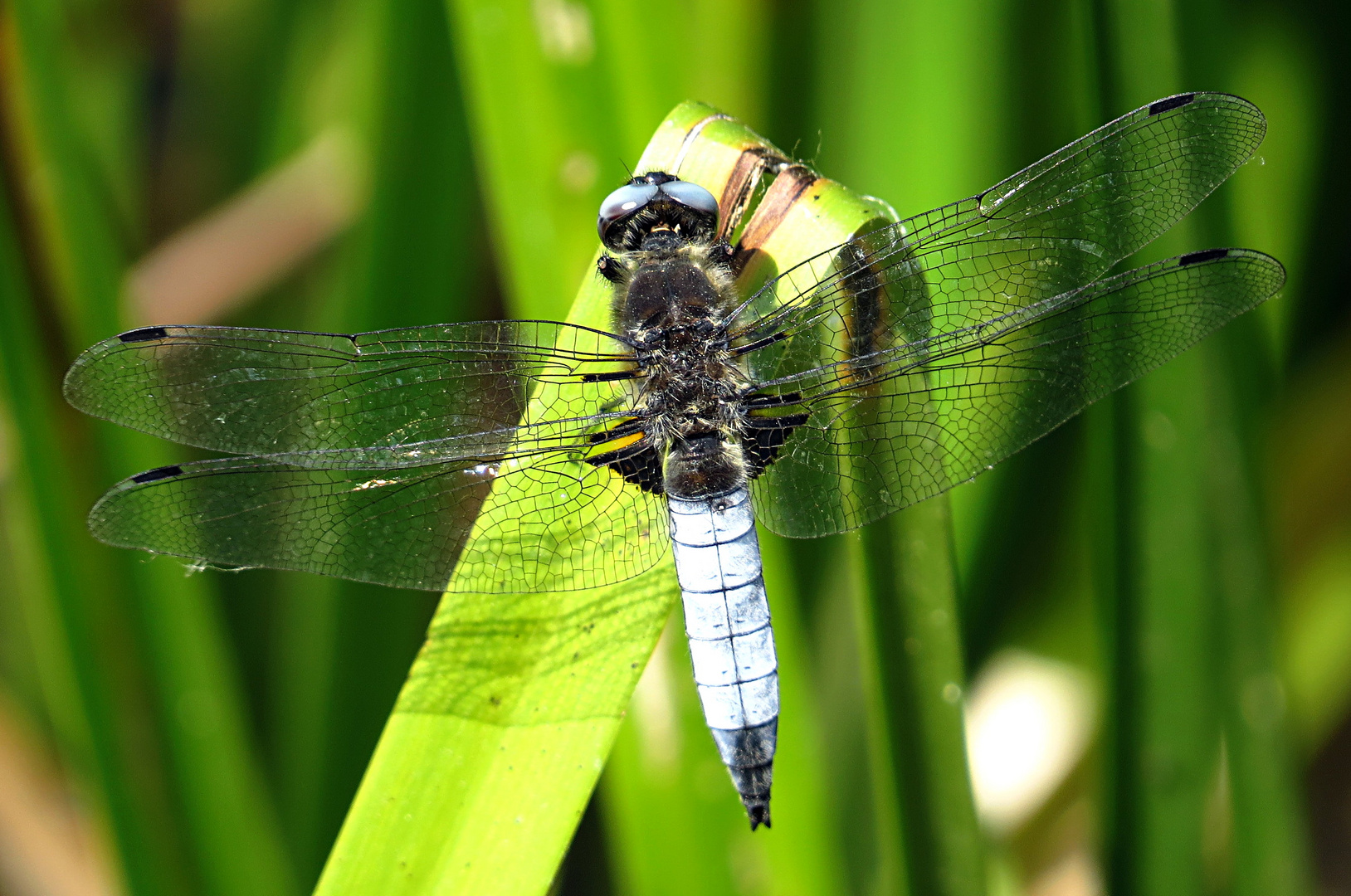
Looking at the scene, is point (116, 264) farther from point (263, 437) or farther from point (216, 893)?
point (216, 893)

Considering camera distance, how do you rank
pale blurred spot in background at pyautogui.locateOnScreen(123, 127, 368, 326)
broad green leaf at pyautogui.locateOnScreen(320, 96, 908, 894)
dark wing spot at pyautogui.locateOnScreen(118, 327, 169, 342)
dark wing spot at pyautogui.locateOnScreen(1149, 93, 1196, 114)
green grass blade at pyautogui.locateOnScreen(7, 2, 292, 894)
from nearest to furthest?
1. broad green leaf at pyautogui.locateOnScreen(320, 96, 908, 894)
2. dark wing spot at pyautogui.locateOnScreen(1149, 93, 1196, 114)
3. dark wing spot at pyautogui.locateOnScreen(118, 327, 169, 342)
4. green grass blade at pyautogui.locateOnScreen(7, 2, 292, 894)
5. pale blurred spot in background at pyautogui.locateOnScreen(123, 127, 368, 326)

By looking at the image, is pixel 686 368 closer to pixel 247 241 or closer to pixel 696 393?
pixel 696 393

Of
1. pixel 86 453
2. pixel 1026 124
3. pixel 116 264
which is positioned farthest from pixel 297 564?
pixel 1026 124

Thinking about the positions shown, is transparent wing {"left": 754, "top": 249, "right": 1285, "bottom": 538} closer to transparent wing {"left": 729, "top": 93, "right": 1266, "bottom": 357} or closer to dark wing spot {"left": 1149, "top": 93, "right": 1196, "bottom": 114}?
transparent wing {"left": 729, "top": 93, "right": 1266, "bottom": 357}

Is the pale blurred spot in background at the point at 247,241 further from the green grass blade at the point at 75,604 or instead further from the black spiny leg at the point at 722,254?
the black spiny leg at the point at 722,254

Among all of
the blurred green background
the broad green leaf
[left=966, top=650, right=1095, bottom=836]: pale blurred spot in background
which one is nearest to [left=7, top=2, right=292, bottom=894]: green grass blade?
the blurred green background
